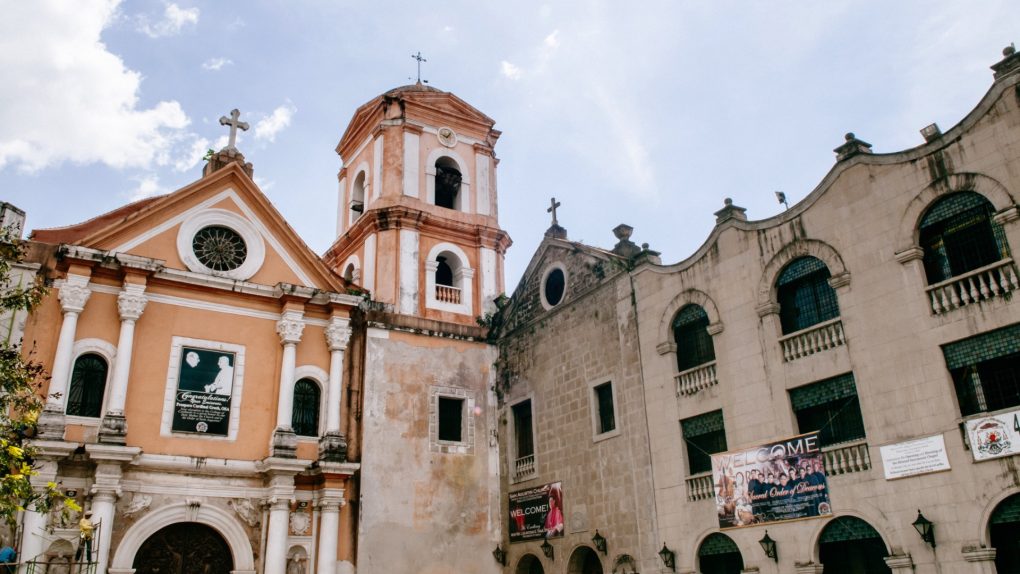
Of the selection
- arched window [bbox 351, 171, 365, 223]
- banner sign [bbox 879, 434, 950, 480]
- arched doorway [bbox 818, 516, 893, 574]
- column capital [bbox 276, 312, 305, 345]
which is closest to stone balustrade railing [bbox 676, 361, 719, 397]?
arched doorway [bbox 818, 516, 893, 574]

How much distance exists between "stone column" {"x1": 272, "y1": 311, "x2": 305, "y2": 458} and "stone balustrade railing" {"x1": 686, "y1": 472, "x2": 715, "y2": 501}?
8.57m

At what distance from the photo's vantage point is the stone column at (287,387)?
18078mm

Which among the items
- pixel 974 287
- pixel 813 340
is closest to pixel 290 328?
pixel 813 340

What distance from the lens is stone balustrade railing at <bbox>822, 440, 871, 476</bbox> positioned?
12.7 meters

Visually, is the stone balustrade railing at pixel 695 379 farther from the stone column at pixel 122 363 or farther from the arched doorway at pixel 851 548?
the stone column at pixel 122 363

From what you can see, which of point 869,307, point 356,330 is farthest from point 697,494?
point 356,330

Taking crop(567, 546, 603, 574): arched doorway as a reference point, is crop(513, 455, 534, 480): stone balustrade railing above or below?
above

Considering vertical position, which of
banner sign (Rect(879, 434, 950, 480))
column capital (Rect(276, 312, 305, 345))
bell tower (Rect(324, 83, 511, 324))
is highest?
bell tower (Rect(324, 83, 511, 324))

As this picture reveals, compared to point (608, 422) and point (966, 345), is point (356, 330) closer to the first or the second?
point (608, 422)

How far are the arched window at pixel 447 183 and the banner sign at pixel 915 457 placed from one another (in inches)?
575

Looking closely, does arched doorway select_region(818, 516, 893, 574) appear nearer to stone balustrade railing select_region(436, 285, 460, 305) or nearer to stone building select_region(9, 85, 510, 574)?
stone building select_region(9, 85, 510, 574)

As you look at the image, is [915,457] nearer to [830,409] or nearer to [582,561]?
[830,409]

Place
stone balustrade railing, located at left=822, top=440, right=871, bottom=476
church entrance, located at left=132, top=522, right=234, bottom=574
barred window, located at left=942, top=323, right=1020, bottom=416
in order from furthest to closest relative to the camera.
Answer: church entrance, located at left=132, top=522, right=234, bottom=574 → stone balustrade railing, located at left=822, top=440, right=871, bottom=476 → barred window, located at left=942, top=323, right=1020, bottom=416

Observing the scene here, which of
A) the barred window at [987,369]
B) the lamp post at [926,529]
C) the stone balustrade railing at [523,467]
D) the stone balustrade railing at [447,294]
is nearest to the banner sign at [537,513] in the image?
the stone balustrade railing at [523,467]
